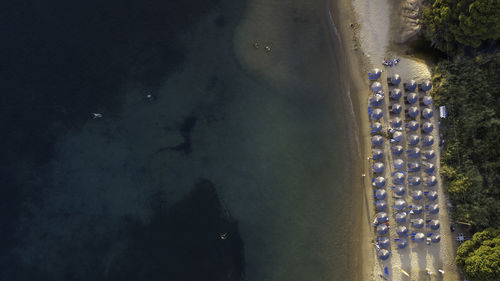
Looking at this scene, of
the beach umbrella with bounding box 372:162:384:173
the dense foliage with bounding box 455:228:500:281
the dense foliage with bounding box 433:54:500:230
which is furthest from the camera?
the beach umbrella with bounding box 372:162:384:173

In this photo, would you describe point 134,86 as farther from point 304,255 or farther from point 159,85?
point 304,255

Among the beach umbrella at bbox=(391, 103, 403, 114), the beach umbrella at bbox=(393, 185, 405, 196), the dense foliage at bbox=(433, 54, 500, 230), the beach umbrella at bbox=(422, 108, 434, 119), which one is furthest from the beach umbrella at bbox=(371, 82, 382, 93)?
the beach umbrella at bbox=(393, 185, 405, 196)

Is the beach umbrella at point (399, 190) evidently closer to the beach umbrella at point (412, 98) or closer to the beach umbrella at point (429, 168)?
the beach umbrella at point (429, 168)

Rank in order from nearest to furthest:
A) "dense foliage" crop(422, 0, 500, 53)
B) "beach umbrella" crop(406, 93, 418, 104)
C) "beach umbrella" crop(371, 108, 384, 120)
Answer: "dense foliage" crop(422, 0, 500, 53) < "beach umbrella" crop(406, 93, 418, 104) < "beach umbrella" crop(371, 108, 384, 120)

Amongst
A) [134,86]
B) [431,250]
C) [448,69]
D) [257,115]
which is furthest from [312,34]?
[431,250]

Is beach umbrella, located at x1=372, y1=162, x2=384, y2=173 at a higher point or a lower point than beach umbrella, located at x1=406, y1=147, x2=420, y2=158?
lower

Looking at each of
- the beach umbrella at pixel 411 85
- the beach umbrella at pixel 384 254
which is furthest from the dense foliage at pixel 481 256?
the beach umbrella at pixel 411 85

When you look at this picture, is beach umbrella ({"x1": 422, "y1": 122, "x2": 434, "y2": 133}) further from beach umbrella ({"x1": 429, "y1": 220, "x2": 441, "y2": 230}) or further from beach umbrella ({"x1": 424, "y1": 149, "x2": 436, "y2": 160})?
beach umbrella ({"x1": 429, "y1": 220, "x2": 441, "y2": 230})
